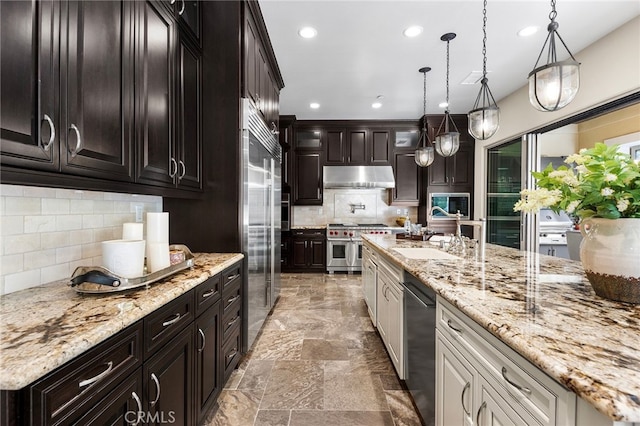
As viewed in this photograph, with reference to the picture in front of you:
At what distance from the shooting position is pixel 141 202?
2035 mm

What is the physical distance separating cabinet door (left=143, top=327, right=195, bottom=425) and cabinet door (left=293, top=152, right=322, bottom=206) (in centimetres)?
438

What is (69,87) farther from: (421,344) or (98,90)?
(421,344)

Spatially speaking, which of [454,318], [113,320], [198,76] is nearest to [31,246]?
[113,320]

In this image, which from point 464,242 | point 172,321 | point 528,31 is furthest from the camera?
point 528,31

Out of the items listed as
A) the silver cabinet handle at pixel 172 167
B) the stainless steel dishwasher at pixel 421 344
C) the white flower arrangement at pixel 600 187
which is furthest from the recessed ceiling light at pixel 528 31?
the silver cabinet handle at pixel 172 167

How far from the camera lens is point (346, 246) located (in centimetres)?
547

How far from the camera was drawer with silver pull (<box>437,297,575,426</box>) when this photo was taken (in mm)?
681

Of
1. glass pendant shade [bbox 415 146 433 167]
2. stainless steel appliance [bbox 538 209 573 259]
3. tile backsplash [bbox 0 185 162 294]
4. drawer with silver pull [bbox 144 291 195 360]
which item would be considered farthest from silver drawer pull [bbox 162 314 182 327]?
stainless steel appliance [bbox 538 209 573 259]

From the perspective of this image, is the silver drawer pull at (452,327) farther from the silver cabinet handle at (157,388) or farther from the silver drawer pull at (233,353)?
the silver drawer pull at (233,353)

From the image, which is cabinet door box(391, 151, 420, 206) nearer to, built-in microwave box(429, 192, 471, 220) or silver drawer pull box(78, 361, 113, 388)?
built-in microwave box(429, 192, 471, 220)

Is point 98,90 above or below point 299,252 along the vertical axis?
above

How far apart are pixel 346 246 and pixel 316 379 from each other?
346 cm

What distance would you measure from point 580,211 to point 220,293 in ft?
6.04

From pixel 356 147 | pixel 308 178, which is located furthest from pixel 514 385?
pixel 356 147
